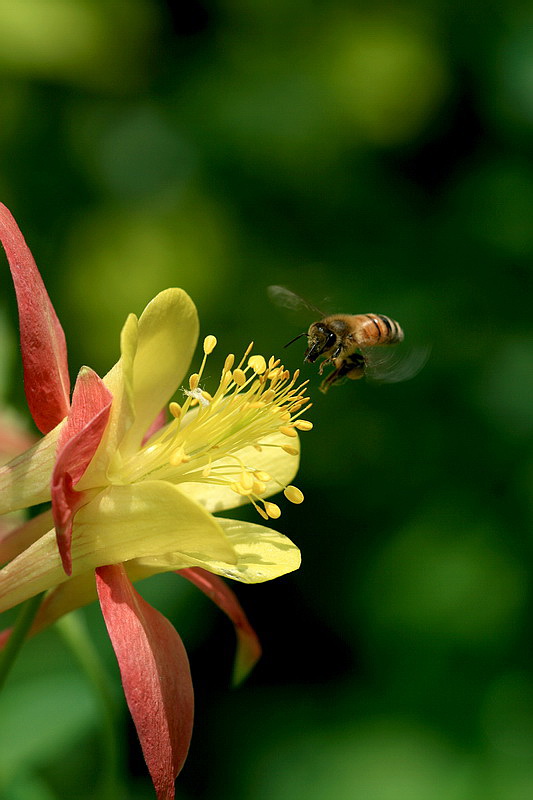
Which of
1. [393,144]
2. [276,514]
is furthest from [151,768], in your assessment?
[393,144]

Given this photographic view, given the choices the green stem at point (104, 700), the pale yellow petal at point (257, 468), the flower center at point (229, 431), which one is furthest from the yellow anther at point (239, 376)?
the green stem at point (104, 700)

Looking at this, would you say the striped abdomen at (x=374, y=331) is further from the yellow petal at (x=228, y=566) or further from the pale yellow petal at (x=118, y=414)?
the pale yellow petal at (x=118, y=414)

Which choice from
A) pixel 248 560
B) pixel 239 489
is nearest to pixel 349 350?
pixel 239 489

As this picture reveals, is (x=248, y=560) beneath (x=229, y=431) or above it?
beneath

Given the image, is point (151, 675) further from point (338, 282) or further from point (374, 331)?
point (338, 282)

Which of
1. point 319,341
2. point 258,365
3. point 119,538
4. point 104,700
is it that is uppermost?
point 258,365

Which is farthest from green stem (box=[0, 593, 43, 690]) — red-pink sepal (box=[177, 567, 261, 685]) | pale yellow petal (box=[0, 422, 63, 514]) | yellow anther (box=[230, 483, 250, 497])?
yellow anther (box=[230, 483, 250, 497])

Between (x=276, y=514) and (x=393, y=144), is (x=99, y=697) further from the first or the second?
(x=393, y=144)
